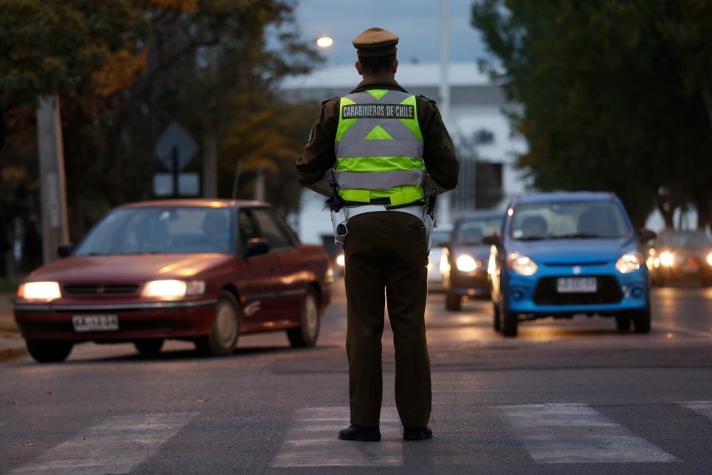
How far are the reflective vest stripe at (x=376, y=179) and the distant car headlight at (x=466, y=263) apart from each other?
21.8 meters

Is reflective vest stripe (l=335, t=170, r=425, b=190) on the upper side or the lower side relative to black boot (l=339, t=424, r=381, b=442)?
upper

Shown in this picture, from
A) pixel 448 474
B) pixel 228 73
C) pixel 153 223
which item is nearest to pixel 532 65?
pixel 228 73

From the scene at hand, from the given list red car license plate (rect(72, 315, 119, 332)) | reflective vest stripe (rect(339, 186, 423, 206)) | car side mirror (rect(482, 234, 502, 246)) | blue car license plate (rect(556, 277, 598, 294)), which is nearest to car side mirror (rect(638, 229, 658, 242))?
blue car license plate (rect(556, 277, 598, 294))

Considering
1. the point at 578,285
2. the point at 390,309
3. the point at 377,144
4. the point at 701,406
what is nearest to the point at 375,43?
the point at 377,144

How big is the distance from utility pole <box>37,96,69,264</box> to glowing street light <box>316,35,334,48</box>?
71.1 feet

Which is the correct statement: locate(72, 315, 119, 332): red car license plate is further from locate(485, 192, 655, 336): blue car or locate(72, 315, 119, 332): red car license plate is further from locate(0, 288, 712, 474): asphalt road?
locate(485, 192, 655, 336): blue car

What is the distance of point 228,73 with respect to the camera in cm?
4728

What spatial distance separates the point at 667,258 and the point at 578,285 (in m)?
29.4

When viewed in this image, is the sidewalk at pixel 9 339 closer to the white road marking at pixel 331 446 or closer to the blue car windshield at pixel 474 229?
the blue car windshield at pixel 474 229

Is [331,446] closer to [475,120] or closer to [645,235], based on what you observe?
[645,235]

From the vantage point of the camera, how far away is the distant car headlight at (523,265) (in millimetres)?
20234

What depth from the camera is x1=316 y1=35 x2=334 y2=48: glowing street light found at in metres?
51.4

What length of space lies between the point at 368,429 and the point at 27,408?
3243mm

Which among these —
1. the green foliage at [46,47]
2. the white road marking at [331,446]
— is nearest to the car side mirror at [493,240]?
the green foliage at [46,47]
